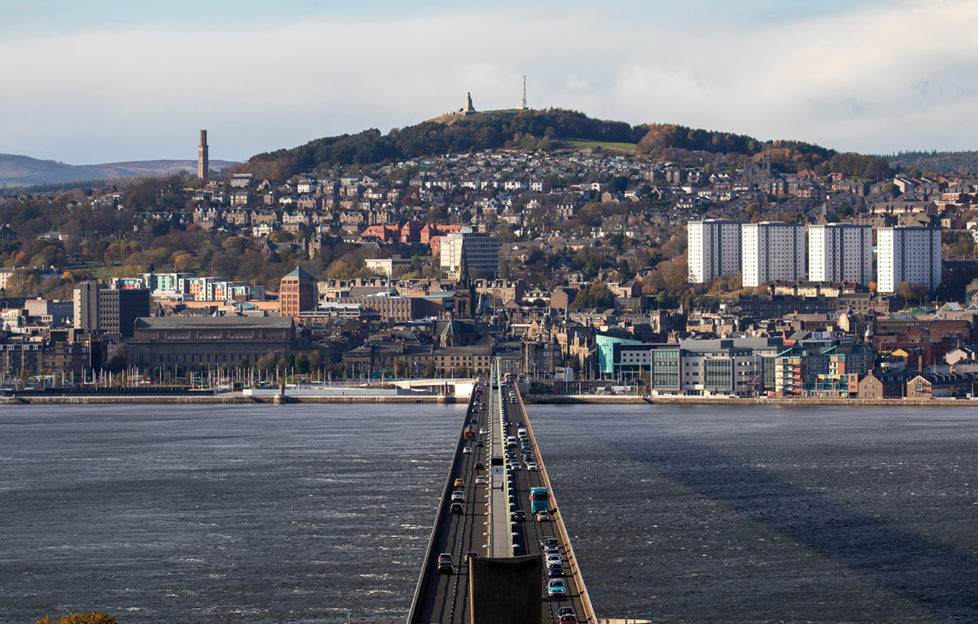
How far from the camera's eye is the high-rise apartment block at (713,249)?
96.1m

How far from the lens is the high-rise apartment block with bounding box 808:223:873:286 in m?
93.4

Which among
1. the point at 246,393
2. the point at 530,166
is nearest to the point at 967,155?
the point at 530,166

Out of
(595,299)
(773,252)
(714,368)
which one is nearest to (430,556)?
(714,368)

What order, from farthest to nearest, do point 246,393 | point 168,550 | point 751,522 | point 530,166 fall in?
point 530,166, point 246,393, point 751,522, point 168,550

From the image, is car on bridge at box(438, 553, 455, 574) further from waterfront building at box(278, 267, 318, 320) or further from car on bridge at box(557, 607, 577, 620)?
waterfront building at box(278, 267, 318, 320)

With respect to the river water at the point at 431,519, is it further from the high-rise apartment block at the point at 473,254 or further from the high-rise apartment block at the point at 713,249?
the high-rise apartment block at the point at 473,254

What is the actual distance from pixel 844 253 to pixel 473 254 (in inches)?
827

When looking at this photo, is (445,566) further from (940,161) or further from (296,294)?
(940,161)

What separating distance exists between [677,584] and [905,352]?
48.6 meters

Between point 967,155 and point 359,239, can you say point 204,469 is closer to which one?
point 359,239

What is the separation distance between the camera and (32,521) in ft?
94.3

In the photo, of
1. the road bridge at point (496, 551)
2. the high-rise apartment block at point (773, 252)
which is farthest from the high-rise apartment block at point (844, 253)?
the road bridge at point (496, 551)

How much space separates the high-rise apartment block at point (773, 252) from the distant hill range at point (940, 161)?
80.8 meters

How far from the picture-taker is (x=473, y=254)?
10306cm
